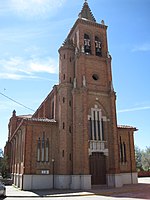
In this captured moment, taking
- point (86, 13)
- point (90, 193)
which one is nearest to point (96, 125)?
point (90, 193)

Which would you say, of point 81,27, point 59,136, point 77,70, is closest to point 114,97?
point 77,70

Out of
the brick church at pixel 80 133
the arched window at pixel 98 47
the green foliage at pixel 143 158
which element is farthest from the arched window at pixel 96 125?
the green foliage at pixel 143 158

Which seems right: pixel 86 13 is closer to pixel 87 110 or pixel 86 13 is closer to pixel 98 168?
pixel 87 110

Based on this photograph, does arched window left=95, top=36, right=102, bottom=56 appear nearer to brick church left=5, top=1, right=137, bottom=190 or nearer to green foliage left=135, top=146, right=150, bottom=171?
brick church left=5, top=1, right=137, bottom=190

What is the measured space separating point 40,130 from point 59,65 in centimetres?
1020

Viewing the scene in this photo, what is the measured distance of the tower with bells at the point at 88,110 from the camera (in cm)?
2627

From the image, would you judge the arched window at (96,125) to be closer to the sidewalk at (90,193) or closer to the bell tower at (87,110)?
the bell tower at (87,110)

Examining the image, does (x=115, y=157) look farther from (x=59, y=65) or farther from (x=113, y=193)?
(x=59, y=65)

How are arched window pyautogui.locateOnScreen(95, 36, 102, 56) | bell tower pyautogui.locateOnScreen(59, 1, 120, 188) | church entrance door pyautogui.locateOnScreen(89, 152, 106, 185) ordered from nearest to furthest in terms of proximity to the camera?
bell tower pyautogui.locateOnScreen(59, 1, 120, 188) → church entrance door pyautogui.locateOnScreen(89, 152, 106, 185) → arched window pyautogui.locateOnScreen(95, 36, 102, 56)

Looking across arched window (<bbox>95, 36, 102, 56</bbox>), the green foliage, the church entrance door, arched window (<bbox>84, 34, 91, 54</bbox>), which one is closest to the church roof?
arched window (<bbox>95, 36, 102, 56</bbox>)

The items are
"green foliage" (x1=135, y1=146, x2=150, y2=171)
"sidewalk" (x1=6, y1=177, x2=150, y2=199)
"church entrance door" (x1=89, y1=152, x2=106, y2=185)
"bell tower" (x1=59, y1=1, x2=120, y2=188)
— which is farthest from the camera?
"green foliage" (x1=135, y1=146, x2=150, y2=171)

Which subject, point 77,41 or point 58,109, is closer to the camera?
point 58,109

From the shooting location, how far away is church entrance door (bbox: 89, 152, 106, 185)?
27000 mm

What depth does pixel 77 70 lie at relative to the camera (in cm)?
2958
